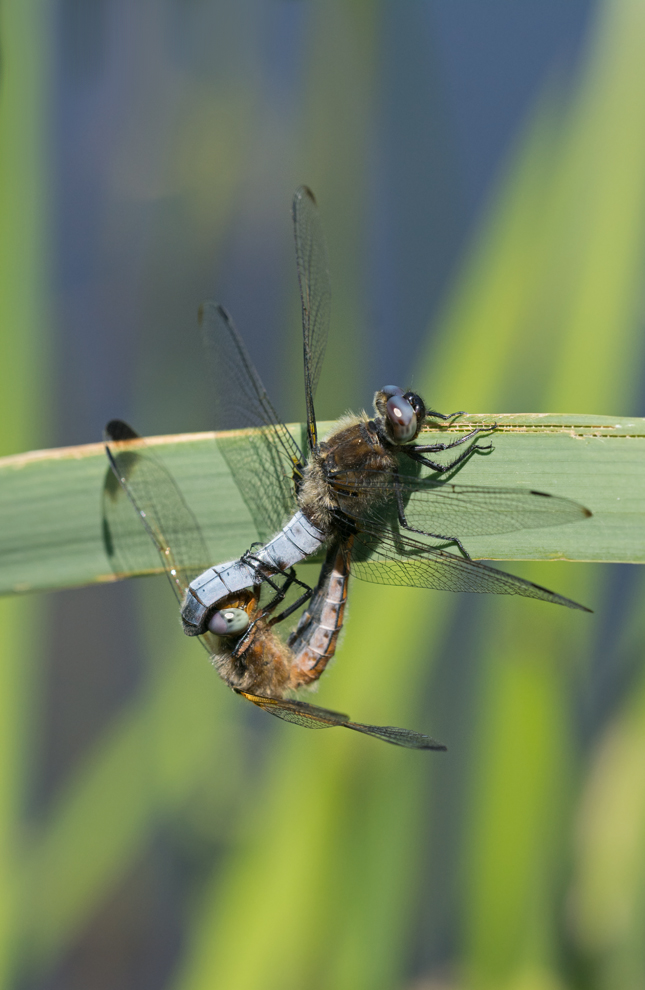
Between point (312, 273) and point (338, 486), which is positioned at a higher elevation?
point (312, 273)

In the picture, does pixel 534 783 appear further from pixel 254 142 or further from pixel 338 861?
pixel 254 142

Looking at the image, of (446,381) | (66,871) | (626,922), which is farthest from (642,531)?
(66,871)

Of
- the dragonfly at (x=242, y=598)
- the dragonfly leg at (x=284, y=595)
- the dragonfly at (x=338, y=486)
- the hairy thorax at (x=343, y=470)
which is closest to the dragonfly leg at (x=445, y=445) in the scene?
the dragonfly at (x=338, y=486)

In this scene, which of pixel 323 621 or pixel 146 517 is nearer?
pixel 146 517

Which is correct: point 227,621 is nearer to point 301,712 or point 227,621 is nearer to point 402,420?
point 301,712

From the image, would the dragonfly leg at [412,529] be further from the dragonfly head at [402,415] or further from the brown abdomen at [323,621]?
the brown abdomen at [323,621]

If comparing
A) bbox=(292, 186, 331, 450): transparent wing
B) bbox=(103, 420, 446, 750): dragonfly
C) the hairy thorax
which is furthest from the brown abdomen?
bbox=(292, 186, 331, 450): transparent wing

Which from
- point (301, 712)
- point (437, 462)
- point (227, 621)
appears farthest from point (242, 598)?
point (437, 462)
